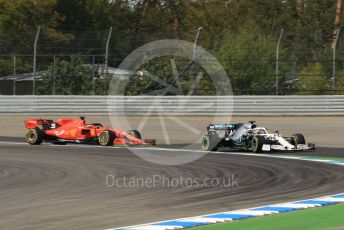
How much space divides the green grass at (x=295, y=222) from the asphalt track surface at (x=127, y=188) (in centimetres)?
80

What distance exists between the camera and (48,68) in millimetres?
34688

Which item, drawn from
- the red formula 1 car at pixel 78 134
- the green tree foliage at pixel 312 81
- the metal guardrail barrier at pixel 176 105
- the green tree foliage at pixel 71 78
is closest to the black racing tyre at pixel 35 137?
the red formula 1 car at pixel 78 134

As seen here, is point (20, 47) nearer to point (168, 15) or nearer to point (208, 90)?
point (208, 90)

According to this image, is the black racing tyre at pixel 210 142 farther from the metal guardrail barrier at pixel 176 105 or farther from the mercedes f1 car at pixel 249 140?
the metal guardrail barrier at pixel 176 105

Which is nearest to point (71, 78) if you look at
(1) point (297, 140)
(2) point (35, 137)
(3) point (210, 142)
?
(2) point (35, 137)

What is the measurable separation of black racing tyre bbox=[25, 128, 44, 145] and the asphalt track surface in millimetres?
2597

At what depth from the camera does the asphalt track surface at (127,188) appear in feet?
31.6

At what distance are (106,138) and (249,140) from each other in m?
3.64

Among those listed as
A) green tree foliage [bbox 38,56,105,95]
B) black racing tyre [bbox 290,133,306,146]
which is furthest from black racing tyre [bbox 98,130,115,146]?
green tree foliage [bbox 38,56,105,95]

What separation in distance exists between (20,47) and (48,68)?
1.47m

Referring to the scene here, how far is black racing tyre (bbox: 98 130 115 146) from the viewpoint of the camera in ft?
67.5

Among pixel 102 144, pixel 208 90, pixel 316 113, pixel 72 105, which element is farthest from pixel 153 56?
pixel 102 144

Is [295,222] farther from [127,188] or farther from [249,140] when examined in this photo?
[249,140]

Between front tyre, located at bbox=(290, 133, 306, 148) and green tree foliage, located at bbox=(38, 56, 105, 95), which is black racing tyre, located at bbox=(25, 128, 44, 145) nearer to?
front tyre, located at bbox=(290, 133, 306, 148)
